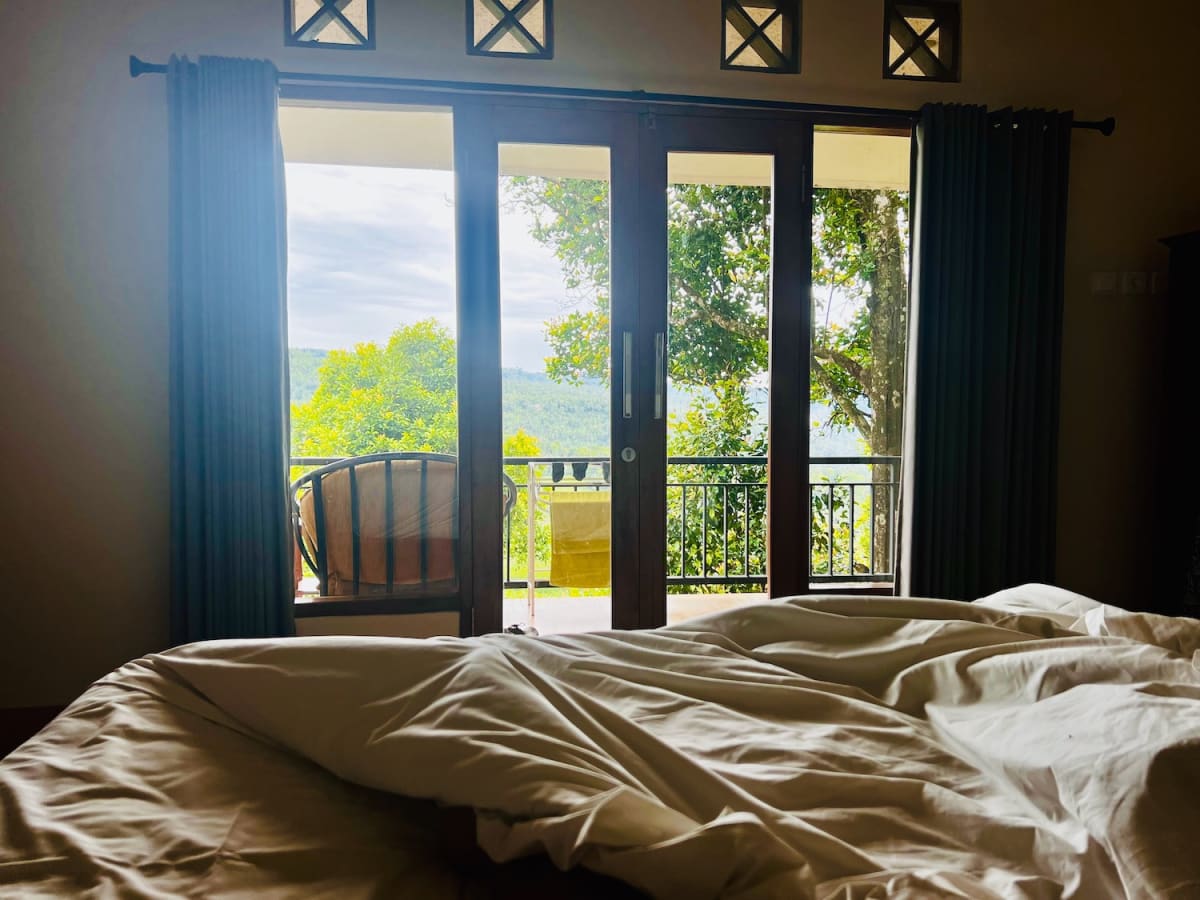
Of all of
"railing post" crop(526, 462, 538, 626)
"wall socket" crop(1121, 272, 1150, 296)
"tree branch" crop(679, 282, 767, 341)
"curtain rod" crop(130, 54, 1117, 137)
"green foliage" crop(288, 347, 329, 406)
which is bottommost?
"railing post" crop(526, 462, 538, 626)

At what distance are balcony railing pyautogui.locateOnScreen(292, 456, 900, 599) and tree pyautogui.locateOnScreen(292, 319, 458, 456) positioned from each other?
13cm

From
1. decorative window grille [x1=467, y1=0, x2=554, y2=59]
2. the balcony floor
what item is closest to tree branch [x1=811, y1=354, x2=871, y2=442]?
the balcony floor

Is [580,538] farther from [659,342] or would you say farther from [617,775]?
[617,775]

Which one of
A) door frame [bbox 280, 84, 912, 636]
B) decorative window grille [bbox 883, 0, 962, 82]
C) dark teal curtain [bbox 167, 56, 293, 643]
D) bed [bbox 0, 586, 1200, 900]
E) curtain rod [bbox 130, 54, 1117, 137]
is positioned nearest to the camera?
bed [bbox 0, 586, 1200, 900]

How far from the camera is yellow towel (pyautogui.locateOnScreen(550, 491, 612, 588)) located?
320cm

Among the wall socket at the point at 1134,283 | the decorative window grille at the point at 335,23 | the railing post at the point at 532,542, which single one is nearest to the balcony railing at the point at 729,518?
the railing post at the point at 532,542

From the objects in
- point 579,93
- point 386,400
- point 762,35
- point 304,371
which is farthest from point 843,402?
point 304,371

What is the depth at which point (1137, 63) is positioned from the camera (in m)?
3.45

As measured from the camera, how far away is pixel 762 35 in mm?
3248

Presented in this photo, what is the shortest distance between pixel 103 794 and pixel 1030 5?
415 cm

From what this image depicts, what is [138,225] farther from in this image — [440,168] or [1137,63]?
[1137,63]

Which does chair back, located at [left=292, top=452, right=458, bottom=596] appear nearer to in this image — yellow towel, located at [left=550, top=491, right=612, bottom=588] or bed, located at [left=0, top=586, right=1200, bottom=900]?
yellow towel, located at [left=550, top=491, right=612, bottom=588]

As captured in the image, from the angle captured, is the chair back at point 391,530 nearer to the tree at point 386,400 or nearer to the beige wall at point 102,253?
the tree at point 386,400

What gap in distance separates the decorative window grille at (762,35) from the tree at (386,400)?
1.67m
